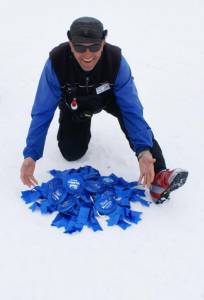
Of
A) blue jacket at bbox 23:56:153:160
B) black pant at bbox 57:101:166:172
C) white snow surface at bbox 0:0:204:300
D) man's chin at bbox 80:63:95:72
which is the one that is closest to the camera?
white snow surface at bbox 0:0:204:300

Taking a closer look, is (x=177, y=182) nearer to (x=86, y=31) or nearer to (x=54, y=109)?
(x=54, y=109)

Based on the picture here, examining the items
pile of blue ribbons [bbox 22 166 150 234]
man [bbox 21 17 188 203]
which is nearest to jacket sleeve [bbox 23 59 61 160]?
man [bbox 21 17 188 203]

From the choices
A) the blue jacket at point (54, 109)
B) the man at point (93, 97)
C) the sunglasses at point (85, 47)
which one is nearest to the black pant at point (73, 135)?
the man at point (93, 97)

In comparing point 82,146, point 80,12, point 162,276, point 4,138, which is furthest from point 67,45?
point 80,12

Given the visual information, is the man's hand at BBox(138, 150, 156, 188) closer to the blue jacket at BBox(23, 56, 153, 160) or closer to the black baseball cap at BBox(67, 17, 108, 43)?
the blue jacket at BBox(23, 56, 153, 160)

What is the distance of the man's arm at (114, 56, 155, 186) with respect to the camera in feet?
7.91

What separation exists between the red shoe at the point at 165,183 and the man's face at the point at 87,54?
0.72 m

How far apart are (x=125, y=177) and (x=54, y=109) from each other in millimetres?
671

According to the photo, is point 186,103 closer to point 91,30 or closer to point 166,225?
point 166,225

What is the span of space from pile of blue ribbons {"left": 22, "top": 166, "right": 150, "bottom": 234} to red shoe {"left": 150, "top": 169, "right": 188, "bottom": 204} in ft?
0.29

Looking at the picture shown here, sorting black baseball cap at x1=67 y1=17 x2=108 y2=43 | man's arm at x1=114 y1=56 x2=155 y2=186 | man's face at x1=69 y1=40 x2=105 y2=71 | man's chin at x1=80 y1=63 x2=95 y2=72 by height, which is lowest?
man's arm at x1=114 y1=56 x2=155 y2=186

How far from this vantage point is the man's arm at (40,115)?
7.73ft

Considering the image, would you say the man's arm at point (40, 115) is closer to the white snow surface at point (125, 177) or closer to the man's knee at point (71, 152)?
the white snow surface at point (125, 177)

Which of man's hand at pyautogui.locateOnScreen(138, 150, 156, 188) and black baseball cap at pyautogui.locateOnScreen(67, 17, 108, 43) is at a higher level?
black baseball cap at pyautogui.locateOnScreen(67, 17, 108, 43)
